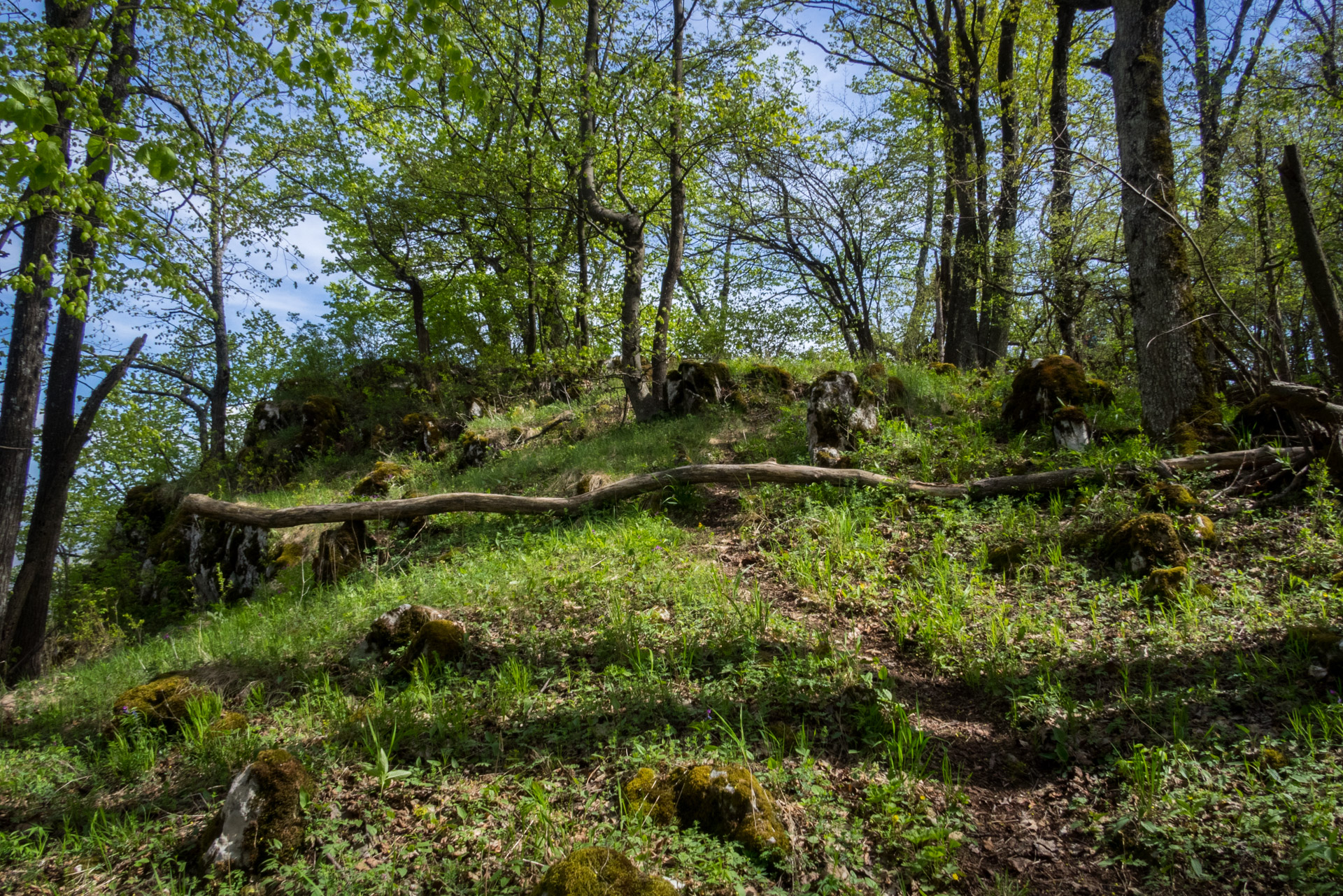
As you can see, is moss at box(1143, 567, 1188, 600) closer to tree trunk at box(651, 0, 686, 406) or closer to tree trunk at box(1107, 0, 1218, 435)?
tree trunk at box(1107, 0, 1218, 435)

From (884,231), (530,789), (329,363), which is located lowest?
(530,789)

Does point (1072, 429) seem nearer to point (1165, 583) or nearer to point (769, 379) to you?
point (1165, 583)

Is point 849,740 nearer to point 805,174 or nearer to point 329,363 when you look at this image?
point 805,174

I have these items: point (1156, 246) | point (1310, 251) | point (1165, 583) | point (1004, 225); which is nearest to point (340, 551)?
point (1165, 583)

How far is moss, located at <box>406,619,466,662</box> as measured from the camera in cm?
408

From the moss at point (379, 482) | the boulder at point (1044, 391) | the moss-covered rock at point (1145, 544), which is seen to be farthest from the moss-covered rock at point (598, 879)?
the moss at point (379, 482)

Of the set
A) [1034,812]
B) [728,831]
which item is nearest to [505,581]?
[728,831]

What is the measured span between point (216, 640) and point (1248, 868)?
6761 millimetres

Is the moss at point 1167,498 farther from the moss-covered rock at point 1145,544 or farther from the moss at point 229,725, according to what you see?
the moss at point 229,725

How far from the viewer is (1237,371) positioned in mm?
6000

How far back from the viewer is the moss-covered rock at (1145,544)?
434cm

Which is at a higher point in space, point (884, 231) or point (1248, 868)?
point (884, 231)

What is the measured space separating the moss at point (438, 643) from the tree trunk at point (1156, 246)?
698cm

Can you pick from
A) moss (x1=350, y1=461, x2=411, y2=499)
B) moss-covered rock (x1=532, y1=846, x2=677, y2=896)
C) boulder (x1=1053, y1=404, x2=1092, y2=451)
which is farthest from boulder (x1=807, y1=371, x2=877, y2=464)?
moss (x1=350, y1=461, x2=411, y2=499)
